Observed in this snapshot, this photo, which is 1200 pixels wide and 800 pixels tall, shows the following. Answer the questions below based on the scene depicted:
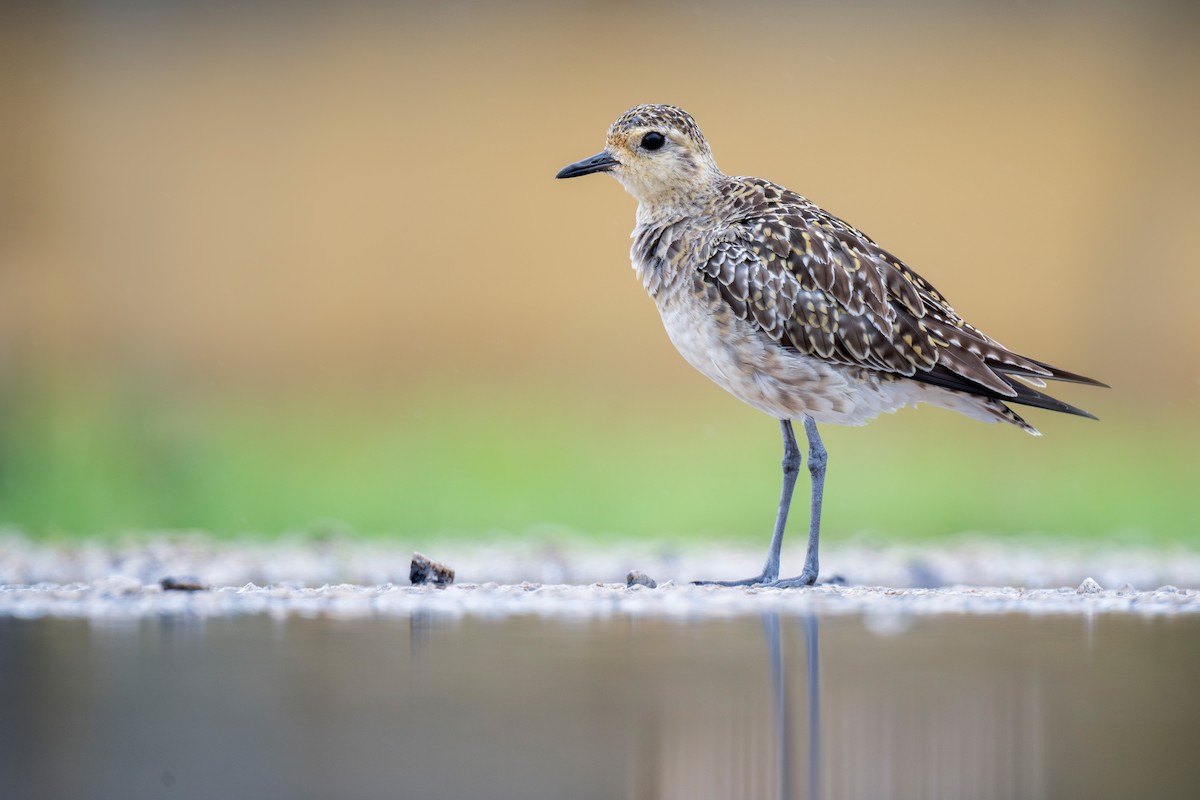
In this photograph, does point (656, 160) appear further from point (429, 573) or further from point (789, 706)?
point (789, 706)

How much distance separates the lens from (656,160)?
608 centimetres

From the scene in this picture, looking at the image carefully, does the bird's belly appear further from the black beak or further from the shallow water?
the shallow water

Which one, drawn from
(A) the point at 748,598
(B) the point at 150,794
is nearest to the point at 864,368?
(A) the point at 748,598

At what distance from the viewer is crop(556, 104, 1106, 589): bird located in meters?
5.56

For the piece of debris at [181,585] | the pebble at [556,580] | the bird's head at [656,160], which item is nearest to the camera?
the pebble at [556,580]

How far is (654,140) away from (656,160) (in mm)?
90

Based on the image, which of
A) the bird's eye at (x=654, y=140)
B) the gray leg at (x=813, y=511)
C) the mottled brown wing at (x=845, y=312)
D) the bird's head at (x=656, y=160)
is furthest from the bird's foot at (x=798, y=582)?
the bird's eye at (x=654, y=140)

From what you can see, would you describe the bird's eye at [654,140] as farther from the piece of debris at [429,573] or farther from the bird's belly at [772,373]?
the piece of debris at [429,573]

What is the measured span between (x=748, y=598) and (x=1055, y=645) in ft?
3.94

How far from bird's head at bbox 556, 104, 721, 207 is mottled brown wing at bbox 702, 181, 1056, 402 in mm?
424

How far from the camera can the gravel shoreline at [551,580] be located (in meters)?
4.48

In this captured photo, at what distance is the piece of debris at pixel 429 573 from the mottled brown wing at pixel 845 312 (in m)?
1.46

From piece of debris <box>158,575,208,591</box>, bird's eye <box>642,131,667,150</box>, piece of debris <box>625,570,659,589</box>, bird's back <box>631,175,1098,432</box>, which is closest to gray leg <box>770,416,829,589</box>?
bird's back <box>631,175,1098,432</box>

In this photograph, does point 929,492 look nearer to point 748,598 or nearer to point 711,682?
point 748,598
